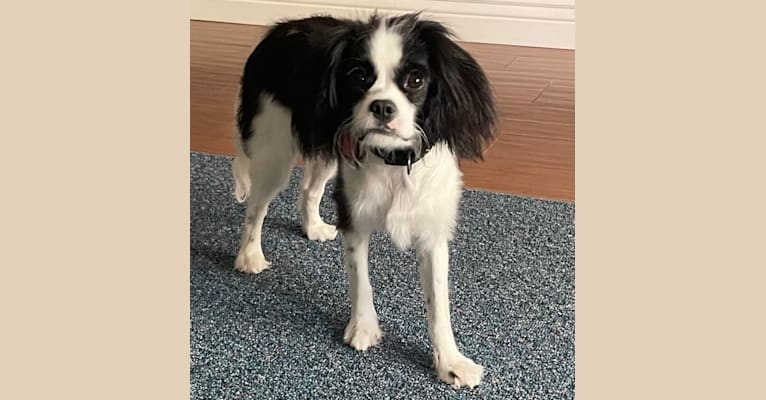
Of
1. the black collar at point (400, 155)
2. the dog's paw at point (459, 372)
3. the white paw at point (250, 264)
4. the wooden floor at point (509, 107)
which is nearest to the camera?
the black collar at point (400, 155)

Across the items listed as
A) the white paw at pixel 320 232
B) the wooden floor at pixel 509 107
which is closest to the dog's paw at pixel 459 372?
the white paw at pixel 320 232

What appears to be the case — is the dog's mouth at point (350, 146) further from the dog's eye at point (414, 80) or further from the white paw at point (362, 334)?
the white paw at point (362, 334)

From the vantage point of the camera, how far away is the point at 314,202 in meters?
1.98

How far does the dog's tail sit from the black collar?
58cm

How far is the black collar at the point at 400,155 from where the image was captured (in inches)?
53.8

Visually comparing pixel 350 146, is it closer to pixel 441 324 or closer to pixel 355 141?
pixel 355 141

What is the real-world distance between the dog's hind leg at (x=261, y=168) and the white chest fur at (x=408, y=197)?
0.89 ft

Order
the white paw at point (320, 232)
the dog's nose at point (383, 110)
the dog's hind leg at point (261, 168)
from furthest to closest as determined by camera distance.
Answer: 1. the white paw at point (320, 232)
2. the dog's hind leg at point (261, 168)
3. the dog's nose at point (383, 110)

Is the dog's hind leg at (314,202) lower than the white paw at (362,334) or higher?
higher

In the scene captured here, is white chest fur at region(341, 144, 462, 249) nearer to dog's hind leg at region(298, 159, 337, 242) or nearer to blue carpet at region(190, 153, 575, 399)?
blue carpet at region(190, 153, 575, 399)

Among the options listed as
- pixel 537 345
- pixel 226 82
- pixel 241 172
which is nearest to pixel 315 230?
pixel 241 172

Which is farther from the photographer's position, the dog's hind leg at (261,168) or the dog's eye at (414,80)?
the dog's hind leg at (261,168)

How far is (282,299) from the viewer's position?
1.78 metres

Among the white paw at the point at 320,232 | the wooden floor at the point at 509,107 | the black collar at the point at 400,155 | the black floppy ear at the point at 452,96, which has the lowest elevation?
the white paw at the point at 320,232
